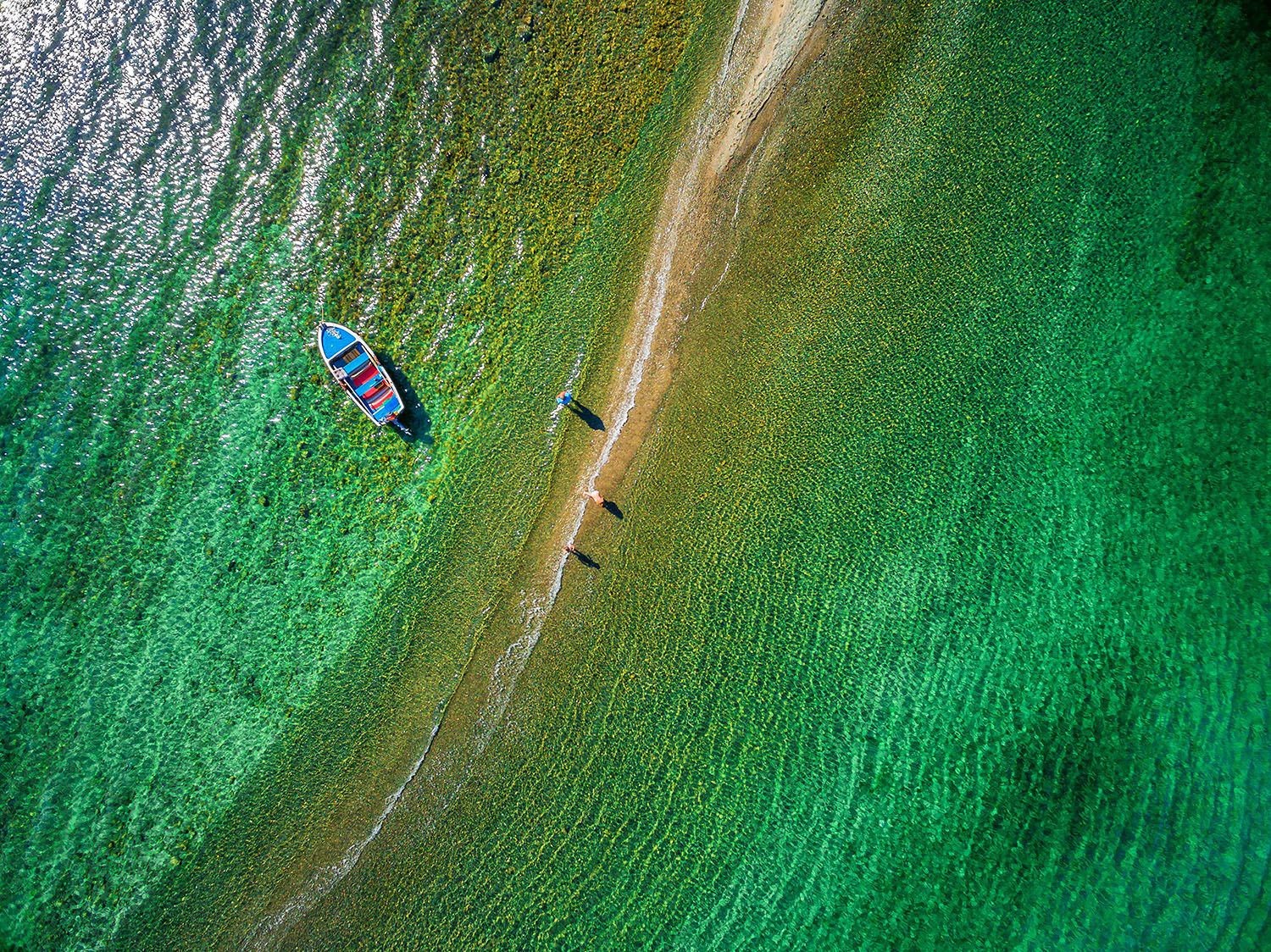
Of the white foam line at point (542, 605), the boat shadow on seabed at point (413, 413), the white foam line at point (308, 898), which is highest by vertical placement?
the boat shadow on seabed at point (413, 413)

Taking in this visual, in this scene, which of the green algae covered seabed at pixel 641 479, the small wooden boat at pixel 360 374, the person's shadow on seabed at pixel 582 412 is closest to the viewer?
the green algae covered seabed at pixel 641 479

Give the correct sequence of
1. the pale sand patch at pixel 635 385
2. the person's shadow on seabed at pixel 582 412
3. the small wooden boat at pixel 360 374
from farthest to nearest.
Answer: the person's shadow on seabed at pixel 582 412 < the small wooden boat at pixel 360 374 < the pale sand patch at pixel 635 385

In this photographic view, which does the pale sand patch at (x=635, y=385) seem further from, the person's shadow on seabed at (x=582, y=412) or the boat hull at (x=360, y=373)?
the boat hull at (x=360, y=373)

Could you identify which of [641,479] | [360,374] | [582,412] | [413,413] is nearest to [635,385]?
[582,412]

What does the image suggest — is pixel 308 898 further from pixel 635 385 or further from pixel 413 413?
pixel 635 385

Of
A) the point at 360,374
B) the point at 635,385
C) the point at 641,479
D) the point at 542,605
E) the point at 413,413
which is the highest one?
the point at 360,374

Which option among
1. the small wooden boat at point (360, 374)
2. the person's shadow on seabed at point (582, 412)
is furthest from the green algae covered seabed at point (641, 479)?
the small wooden boat at point (360, 374)

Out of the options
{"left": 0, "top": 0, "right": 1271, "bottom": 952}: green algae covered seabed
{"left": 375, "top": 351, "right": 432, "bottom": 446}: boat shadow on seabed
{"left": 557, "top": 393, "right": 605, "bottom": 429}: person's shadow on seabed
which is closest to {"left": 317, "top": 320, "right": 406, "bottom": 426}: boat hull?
{"left": 375, "top": 351, "right": 432, "bottom": 446}: boat shadow on seabed
